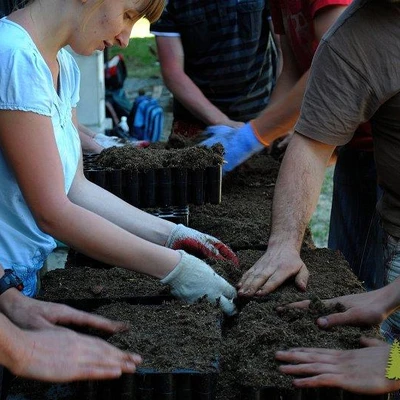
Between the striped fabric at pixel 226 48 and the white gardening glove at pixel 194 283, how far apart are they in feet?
6.96

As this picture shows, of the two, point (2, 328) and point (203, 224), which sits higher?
point (2, 328)

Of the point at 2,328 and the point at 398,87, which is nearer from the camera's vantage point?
the point at 2,328

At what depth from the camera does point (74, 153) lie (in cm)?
221

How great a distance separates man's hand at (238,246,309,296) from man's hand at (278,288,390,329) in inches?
6.8

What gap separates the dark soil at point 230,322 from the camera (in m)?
1.66

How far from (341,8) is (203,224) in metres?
1.11

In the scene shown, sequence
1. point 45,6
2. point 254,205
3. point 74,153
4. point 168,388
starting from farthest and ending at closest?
point 254,205, point 74,153, point 45,6, point 168,388

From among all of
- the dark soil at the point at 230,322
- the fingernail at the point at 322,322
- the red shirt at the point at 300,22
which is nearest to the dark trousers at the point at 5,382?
the dark soil at the point at 230,322

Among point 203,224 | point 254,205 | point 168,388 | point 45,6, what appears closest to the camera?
point 168,388

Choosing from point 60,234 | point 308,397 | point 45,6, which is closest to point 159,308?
point 60,234

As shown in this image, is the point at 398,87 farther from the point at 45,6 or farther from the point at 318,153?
the point at 45,6

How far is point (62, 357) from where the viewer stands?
1454 millimetres

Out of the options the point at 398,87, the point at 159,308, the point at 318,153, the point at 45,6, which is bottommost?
the point at 159,308

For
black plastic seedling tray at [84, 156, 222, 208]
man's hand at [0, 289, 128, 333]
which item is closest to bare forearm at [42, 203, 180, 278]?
man's hand at [0, 289, 128, 333]
